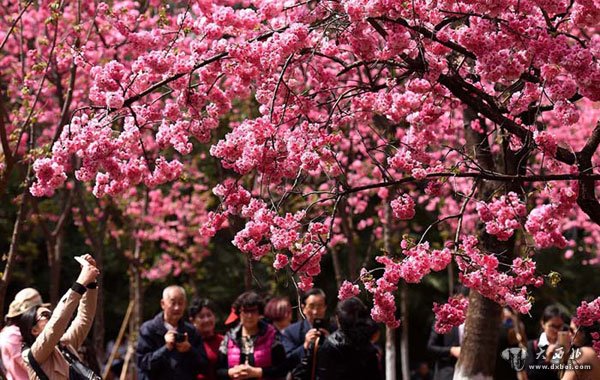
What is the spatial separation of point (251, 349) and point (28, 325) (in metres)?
2.00

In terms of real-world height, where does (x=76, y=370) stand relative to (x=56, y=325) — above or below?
below

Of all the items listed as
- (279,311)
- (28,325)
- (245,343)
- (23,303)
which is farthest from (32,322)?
(279,311)

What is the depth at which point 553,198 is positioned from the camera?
223 inches

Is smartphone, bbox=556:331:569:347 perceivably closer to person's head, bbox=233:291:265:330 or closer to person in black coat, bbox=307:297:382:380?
person in black coat, bbox=307:297:382:380

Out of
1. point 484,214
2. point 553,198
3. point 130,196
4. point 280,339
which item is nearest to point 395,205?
point 484,214

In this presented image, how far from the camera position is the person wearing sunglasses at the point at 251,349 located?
7328 mm

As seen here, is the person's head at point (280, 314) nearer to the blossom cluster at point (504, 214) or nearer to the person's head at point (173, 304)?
the person's head at point (173, 304)

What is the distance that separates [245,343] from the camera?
7.45 m

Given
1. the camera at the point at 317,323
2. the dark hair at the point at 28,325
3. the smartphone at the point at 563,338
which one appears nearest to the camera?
the dark hair at the point at 28,325

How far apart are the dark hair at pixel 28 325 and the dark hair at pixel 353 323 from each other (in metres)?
2.10

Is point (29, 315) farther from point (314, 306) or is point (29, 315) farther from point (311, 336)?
point (314, 306)

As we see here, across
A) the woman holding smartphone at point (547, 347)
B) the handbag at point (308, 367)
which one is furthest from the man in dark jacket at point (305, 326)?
the woman holding smartphone at point (547, 347)

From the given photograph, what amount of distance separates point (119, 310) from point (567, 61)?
54.2 ft

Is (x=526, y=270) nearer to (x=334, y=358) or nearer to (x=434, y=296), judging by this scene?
(x=334, y=358)
